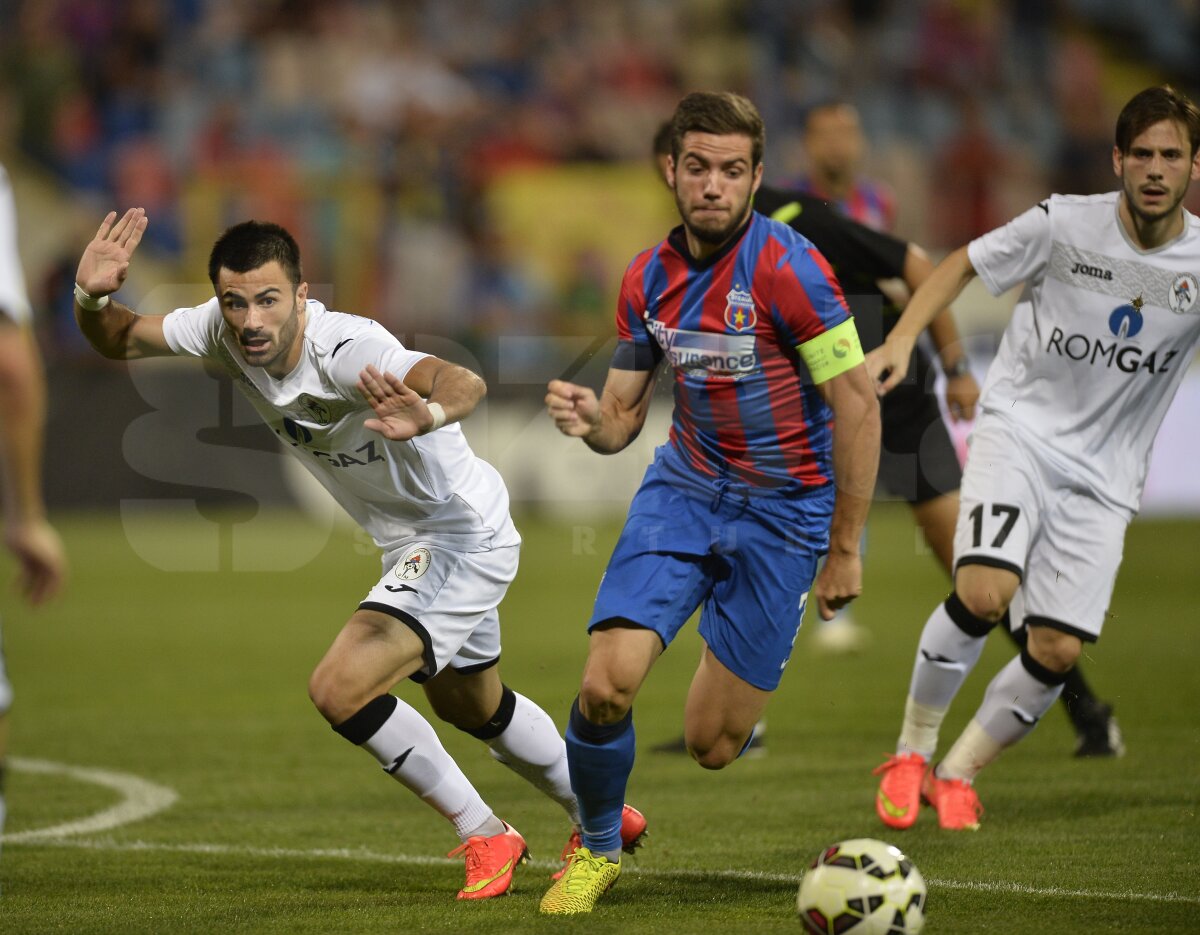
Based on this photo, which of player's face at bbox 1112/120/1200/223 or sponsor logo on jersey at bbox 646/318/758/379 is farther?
player's face at bbox 1112/120/1200/223

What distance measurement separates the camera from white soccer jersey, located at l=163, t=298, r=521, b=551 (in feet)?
17.2

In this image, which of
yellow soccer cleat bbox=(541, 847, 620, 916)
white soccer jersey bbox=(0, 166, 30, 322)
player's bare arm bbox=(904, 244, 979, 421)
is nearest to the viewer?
white soccer jersey bbox=(0, 166, 30, 322)

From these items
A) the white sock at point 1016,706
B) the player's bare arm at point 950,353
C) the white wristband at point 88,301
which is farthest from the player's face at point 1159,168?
the white wristband at point 88,301

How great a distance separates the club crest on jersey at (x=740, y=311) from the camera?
5.11 m

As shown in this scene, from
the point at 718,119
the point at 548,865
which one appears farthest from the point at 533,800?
the point at 718,119

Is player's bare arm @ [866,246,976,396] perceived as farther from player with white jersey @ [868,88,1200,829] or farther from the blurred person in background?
the blurred person in background

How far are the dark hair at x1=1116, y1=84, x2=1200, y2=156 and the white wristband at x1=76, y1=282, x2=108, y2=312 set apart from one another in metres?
3.51

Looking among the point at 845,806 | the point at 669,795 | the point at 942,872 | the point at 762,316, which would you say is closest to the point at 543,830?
the point at 669,795

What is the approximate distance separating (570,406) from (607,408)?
1.73 feet

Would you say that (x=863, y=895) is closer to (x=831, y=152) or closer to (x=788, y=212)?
(x=788, y=212)

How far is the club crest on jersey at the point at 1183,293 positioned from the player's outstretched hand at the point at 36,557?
156 inches

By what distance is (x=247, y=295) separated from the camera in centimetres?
518

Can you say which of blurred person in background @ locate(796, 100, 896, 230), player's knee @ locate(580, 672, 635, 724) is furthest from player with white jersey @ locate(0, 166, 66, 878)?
blurred person in background @ locate(796, 100, 896, 230)

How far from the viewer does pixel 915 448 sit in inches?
288
